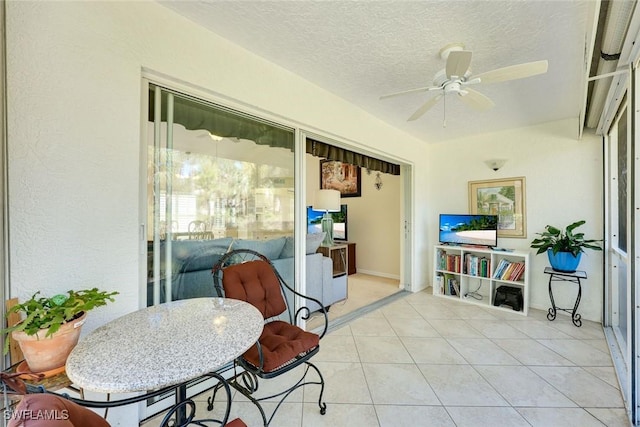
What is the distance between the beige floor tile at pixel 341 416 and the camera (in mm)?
1619

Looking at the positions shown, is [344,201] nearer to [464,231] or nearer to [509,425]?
[464,231]

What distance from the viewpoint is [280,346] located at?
62.2 inches

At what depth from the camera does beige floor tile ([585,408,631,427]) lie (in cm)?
160

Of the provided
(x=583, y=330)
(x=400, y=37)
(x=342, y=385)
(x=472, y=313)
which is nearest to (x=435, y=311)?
(x=472, y=313)

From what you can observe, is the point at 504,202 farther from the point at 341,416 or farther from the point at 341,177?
the point at 341,416

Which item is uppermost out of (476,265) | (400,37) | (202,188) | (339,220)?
(400,37)

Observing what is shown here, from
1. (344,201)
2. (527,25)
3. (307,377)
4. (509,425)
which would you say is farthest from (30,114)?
(344,201)

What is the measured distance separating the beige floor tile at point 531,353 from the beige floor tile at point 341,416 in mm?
1494

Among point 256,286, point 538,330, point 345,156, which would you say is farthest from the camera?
point 345,156

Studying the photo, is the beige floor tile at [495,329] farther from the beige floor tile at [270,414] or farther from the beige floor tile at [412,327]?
the beige floor tile at [270,414]

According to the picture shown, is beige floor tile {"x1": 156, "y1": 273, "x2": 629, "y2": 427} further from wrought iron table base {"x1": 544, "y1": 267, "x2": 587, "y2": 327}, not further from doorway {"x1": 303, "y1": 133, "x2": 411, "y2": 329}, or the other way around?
doorway {"x1": 303, "y1": 133, "x2": 411, "y2": 329}

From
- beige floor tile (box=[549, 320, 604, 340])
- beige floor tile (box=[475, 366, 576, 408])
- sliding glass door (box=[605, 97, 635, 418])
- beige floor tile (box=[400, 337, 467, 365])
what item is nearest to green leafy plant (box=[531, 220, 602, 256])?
sliding glass door (box=[605, 97, 635, 418])

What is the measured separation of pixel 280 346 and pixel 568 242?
339 cm

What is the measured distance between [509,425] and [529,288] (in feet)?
8.55
